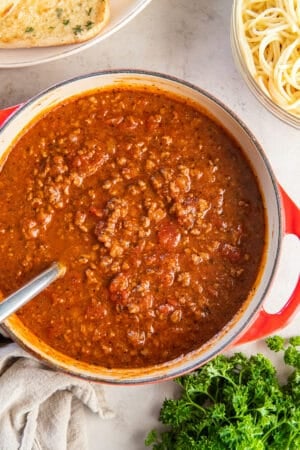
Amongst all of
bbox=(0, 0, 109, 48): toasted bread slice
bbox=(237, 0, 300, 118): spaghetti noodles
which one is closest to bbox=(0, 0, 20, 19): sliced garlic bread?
bbox=(0, 0, 109, 48): toasted bread slice

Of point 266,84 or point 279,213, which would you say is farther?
point 266,84

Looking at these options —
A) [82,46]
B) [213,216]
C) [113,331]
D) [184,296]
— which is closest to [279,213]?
[213,216]

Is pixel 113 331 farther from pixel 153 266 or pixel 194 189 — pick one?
pixel 194 189

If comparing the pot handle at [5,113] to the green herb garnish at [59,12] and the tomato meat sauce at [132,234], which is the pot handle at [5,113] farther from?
the green herb garnish at [59,12]

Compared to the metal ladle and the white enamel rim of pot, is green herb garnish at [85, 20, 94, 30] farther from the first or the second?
the metal ladle

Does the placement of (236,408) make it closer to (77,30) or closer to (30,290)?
(30,290)

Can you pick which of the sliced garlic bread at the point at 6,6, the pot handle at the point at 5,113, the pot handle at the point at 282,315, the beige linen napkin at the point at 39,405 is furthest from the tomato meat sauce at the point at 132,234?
the sliced garlic bread at the point at 6,6
